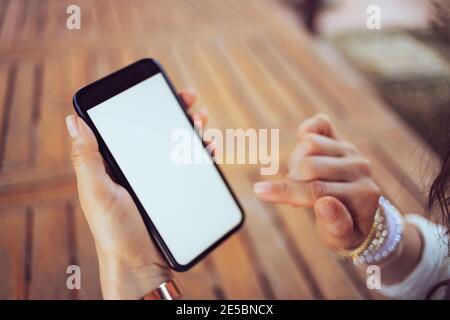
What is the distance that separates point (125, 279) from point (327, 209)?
224mm

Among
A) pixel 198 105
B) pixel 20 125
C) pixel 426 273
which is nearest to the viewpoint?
pixel 426 273

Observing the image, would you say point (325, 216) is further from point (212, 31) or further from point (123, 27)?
point (212, 31)

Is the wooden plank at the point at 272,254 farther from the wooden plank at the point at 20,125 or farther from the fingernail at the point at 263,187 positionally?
the wooden plank at the point at 20,125

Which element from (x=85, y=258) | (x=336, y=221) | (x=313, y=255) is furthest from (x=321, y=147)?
(x=85, y=258)

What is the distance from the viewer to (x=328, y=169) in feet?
1.68

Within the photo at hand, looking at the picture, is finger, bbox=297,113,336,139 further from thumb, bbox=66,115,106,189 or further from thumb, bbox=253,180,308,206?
thumb, bbox=66,115,106,189

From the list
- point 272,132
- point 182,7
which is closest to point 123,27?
point 182,7

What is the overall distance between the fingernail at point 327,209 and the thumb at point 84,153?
23 cm

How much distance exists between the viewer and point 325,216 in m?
0.45

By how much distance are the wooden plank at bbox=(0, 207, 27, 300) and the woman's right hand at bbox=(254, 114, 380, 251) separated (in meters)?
0.31

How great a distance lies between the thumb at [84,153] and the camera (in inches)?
15.6

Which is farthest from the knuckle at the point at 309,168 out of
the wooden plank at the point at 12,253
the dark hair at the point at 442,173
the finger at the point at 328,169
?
the wooden plank at the point at 12,253

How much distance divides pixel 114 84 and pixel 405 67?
755mm

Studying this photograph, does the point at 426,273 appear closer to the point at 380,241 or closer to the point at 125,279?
the point at 380,241
